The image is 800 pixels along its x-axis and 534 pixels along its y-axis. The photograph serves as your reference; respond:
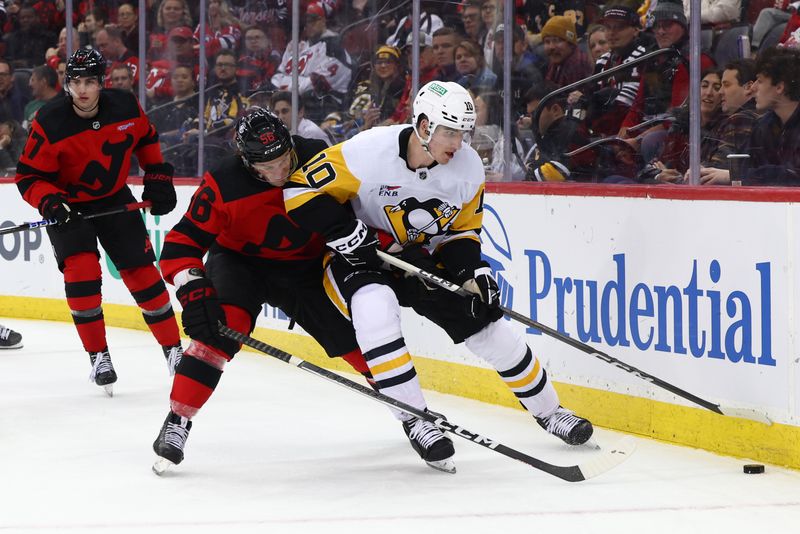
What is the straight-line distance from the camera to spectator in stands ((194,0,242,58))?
6172mm

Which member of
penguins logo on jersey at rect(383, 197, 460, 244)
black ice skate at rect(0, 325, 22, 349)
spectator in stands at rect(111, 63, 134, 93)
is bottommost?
black ice skate at rect(0, 325, 22, 349)

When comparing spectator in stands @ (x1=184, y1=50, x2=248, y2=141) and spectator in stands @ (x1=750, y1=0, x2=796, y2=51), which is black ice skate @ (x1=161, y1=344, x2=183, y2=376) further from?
spectator in stands @ (x1=750, y1=0, x2=796, y2=51)

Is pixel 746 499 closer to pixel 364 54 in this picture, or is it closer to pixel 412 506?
→ pixel 412 506

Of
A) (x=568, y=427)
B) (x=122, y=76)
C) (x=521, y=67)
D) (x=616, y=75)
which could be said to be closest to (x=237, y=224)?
(x=568, y=427)

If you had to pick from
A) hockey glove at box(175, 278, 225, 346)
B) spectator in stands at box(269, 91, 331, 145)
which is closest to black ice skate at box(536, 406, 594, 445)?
hockey glove at box(175, 278, 225, 346)

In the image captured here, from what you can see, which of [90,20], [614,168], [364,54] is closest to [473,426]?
[614,168]

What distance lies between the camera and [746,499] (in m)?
2.91

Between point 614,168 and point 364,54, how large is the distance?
166 centimetres

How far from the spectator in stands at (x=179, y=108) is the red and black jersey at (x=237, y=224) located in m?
3.05

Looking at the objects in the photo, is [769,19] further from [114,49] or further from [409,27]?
[114,49]

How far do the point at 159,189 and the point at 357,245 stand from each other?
1505 mm

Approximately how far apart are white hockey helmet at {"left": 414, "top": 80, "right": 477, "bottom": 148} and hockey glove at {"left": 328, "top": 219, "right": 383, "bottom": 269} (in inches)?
10.8

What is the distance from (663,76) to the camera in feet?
13.4

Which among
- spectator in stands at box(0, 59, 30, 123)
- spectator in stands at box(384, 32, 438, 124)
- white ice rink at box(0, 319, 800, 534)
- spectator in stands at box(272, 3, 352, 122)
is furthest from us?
spectator in stands at box(0, 59, 30, 123)
